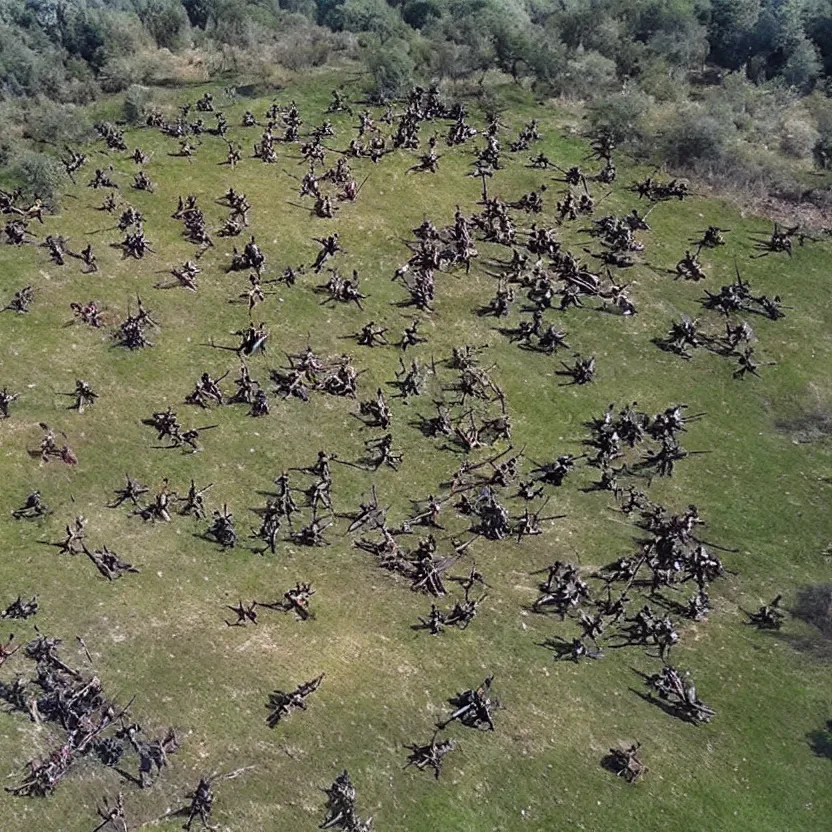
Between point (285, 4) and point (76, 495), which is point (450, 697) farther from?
point (285, 4)

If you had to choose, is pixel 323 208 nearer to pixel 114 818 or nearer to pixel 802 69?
pixel 114 818

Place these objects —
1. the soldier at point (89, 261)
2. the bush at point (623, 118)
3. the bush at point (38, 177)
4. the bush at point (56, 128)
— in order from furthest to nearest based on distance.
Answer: the bush at point (623, 118) < the bush at point (56, 128) < the bush at point (38, 177) < the soldier at point (89, 261)

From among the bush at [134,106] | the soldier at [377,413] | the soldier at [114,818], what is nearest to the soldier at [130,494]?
the soldier at [377,413]

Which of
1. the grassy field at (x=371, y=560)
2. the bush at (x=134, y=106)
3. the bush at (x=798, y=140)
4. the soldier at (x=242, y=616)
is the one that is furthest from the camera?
the bush at (x=798, y=140)

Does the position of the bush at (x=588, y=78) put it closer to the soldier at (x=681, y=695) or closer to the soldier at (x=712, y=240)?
the soldier at (x=712, y=240)

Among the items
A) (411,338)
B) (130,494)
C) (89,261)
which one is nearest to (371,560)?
(130,494)

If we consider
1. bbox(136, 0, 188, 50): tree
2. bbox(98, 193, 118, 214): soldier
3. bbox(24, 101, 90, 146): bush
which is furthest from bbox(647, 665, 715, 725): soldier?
bbox(136, 0, 188, 50): tree

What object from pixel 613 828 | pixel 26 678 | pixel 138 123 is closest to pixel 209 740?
pixel 26 678

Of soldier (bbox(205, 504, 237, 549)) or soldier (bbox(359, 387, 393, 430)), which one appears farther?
soldier (bbox(359, 387, 393, 430))

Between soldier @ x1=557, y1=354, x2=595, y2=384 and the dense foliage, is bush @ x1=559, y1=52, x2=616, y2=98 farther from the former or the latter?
soldier @ x1=557, y1=354, x2=595, y2=384

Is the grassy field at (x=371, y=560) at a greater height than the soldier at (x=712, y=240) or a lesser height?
lesser
